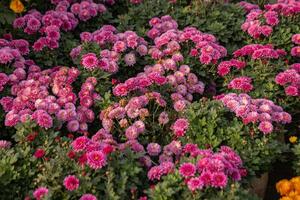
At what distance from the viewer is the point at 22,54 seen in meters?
4.92

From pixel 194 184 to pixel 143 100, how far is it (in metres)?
1.12

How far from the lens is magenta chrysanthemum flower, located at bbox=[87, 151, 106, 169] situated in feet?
11.2

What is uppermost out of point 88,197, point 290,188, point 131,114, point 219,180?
point 219,180

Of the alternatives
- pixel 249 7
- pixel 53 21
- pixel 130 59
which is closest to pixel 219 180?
pixel 130 59

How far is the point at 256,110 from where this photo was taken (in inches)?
163

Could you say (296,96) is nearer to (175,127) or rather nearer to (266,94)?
(266,94)

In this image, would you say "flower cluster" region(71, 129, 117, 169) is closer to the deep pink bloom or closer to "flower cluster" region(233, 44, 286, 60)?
the deep pink bloom

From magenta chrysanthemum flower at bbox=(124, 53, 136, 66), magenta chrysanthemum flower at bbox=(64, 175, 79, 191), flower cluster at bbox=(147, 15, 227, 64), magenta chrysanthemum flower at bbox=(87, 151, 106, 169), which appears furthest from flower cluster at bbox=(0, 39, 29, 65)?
magenta chrysanthemum flower at bbox=(64, 175, 79, 191)

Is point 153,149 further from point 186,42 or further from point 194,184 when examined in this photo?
point 186,42

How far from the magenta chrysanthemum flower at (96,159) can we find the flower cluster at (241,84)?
1548 millimetres

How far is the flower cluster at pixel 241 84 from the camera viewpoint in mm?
4523

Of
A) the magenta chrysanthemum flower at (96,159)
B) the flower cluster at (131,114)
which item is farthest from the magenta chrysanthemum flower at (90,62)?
the magenta chrysanthemum flower at (96,159)

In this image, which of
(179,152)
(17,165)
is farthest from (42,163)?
(179,152)

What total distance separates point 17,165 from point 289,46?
2848mm
